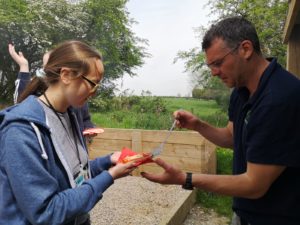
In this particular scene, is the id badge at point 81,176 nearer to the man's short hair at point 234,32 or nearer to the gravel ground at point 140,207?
the man's short hair at point 234,32

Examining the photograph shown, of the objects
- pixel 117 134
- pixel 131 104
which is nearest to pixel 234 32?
pixel 117 134

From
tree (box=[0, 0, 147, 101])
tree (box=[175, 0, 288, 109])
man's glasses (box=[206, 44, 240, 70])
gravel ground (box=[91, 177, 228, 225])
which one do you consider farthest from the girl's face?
tree (box=[0, 0, 147, 101])

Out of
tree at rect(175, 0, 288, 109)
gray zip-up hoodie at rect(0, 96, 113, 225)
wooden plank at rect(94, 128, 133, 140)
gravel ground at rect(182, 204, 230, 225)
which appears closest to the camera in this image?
gray zip-up hoodie at rect(0, 96, 113, 225)

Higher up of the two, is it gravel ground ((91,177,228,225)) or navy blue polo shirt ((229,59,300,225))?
navy blue polo shirt ((229,59,300,225))

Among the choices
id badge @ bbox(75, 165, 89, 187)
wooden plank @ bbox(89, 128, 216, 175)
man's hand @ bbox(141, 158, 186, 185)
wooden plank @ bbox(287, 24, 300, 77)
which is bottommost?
wooden plank @ bbox(89, 128, 216, 175)

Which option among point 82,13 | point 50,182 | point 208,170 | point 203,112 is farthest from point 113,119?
point 50,182

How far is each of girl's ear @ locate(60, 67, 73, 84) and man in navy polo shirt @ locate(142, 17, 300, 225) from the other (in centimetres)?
69

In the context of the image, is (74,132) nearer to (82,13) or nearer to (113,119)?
(113,119)

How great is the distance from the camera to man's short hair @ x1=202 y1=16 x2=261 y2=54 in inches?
70.7

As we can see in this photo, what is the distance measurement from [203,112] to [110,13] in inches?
342

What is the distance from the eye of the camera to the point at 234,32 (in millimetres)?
1817

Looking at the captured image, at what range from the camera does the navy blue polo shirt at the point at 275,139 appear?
1546mm

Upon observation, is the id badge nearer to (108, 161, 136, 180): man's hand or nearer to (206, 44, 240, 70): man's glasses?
(108, 161, 136, 180): man's hand

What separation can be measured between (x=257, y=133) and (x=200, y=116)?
699cm
